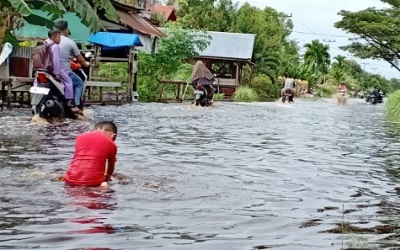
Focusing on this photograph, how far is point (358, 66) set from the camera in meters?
122

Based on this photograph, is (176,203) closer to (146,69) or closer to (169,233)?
(169,233)

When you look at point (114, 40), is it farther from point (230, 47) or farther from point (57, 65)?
point (230, 47)

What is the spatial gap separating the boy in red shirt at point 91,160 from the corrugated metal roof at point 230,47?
39.6 m

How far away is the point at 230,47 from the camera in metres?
48.3

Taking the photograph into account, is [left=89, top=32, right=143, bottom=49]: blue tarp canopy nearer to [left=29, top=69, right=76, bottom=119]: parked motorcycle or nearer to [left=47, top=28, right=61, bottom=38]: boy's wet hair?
[left=29, top=69, right=76, bottom=119]: parked motorcycle

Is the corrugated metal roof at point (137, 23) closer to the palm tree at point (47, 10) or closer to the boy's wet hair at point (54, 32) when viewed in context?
the boy's wet hair at point (54, 32)

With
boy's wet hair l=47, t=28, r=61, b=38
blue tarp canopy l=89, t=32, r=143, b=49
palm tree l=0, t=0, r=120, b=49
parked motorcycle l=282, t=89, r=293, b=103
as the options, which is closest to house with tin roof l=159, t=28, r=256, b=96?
parked motorcycle l=282, t=89, r=293, b=103

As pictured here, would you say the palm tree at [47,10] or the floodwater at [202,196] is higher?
the palm tree at [47,10]

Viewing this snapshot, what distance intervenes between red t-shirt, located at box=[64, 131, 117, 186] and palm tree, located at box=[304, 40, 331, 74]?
70663mm

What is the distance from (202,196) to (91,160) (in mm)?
1078

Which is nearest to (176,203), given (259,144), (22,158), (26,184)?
(26,184)

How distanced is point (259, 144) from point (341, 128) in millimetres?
6063

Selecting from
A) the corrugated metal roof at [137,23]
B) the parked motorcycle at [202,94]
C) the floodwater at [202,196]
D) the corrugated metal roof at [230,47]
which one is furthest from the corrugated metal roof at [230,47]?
the floodwater at [202,196]

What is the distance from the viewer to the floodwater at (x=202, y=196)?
5.02m
